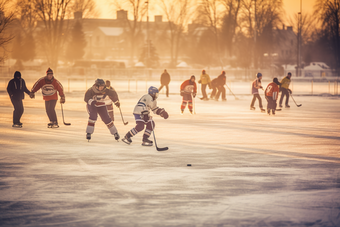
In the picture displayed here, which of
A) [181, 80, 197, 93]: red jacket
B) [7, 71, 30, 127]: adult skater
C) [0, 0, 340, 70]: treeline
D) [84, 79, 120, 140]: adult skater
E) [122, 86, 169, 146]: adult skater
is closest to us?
[122, 86, 169, 146]: adult skater

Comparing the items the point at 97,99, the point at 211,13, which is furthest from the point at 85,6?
the point at 97,99

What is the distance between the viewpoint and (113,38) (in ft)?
357

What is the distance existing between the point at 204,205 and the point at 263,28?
2304 inches

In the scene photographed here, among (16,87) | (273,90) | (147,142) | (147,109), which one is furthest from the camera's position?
(273,90)

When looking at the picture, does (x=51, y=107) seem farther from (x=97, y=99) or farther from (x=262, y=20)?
(x=262, y=20)

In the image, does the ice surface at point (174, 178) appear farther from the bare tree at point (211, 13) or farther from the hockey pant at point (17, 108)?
the bare tree at point (211, 13)

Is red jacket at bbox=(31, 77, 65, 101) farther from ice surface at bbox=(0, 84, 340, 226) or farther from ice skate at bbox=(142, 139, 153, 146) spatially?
ice skate at bbox=(142, 139, 153, 146)

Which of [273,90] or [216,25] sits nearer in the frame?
[273,90]

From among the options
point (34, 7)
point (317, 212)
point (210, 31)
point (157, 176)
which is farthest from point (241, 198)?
point (210, 31)

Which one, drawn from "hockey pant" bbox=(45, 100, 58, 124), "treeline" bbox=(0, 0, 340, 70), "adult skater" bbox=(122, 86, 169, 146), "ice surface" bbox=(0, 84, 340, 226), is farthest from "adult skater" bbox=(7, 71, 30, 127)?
"treeline" bbox=(0, 0, 340, 70)

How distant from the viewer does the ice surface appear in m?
5.10

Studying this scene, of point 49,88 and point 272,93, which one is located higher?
point 49,88

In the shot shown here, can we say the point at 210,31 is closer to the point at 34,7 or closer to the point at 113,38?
the point at 34,7

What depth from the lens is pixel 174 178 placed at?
6.95 m
